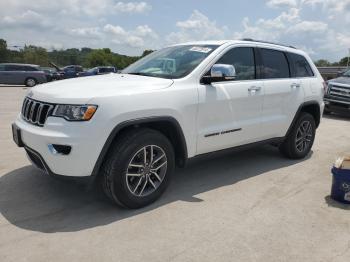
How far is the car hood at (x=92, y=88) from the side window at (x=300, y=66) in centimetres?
259

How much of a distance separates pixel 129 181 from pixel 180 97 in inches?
40.9

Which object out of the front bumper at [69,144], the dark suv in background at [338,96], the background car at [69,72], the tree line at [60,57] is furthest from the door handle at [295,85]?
the tree line at [60,57]

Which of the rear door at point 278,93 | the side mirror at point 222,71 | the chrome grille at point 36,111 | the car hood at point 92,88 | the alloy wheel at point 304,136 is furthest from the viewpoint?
the alloy wheel at point 304,136

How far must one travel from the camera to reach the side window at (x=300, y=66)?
19.2ft

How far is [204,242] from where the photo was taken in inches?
130

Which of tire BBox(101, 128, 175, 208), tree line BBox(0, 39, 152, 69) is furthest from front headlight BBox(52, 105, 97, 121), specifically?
tree line BBox(0, 39, 152, 69)

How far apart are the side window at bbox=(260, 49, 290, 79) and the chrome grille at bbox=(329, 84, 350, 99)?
6434 millimetres

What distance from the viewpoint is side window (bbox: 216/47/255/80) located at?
4.72 meters

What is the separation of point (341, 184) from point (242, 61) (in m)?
1.94

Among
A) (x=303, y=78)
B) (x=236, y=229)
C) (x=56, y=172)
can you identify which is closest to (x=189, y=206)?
(x=236, y=229)

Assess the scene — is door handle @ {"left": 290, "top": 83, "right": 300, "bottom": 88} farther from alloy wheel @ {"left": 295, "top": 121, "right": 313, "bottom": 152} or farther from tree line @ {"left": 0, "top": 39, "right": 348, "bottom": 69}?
tree line @ {"left": 0, "top": 39, "right": 348, "bottom": 69}

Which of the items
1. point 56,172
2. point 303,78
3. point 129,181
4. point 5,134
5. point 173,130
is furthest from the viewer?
point 5,134

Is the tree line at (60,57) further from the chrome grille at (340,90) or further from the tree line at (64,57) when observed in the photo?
the chrome grille at (340,90)

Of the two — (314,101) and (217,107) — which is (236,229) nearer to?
(217,107)
